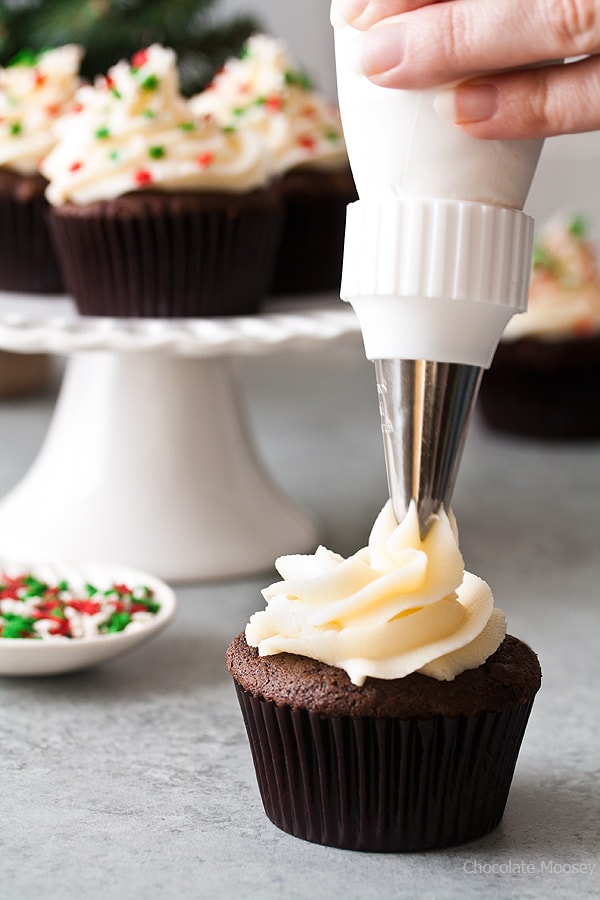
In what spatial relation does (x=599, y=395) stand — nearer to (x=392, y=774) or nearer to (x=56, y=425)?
(x=56, y=425)

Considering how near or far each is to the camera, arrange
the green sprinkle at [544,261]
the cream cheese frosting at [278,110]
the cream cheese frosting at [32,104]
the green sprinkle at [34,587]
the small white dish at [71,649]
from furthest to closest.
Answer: the green sprinkle at [544,261], the cream cheese frosting at [278,110], the cream cheese frosting at [32,104], the green sprinkle at [34,587], the small white dish at [71,649]

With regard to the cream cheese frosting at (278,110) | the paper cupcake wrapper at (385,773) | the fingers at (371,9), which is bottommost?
the paper cupcake wrapper at (385,773)

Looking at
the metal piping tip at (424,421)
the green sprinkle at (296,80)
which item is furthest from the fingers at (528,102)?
the green sprinkle at (296,80)

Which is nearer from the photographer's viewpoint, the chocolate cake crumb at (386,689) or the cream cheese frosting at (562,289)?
A: the chocolate cake crumb at (386,689)

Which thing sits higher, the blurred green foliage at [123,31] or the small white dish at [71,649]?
the blurred green foliage at [123,31]

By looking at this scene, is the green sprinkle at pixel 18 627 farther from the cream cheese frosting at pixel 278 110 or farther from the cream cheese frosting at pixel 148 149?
the cream cheese frosting at pixel 278 110

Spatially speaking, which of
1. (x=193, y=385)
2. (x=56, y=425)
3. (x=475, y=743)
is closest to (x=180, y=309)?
(x=193, y=385)

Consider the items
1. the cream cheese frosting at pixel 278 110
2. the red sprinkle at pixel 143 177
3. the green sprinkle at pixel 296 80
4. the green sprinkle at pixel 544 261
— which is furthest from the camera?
the green sprinkle at pixel 544 261

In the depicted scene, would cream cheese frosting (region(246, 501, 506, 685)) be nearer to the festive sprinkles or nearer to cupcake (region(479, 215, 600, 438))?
the festive sprinkles
